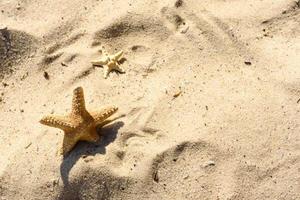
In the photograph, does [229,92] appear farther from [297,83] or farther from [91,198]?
[91,198]

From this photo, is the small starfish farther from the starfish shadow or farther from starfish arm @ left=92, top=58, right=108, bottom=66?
the starfish shadow

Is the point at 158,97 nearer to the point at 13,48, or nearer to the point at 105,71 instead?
the point at 105,71

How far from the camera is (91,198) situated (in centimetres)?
341

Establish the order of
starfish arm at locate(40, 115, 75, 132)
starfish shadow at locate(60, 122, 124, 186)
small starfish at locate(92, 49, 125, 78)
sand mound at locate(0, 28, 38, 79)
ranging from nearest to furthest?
starfish arm at locate(40, 115, 75, 132) → starfish shadow at locate(60, 122, 124, 186) → small starfish at locate(92, 49, 125, 78) → sand mound at locate(0, 28, 38, 79)

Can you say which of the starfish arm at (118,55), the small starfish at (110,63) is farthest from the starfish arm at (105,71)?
the starfish arm at (118,55)

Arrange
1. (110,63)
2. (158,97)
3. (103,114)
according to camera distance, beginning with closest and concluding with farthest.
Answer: (103,114) < (158,97) < (110,63)

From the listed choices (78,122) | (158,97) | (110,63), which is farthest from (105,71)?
(78,122)

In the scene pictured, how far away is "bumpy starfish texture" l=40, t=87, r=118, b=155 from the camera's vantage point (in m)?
3.37

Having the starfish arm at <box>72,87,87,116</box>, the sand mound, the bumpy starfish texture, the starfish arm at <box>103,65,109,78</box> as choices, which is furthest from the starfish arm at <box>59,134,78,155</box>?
the sand mound

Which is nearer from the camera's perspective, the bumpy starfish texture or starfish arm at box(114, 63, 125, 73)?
the bumpy starfish texture

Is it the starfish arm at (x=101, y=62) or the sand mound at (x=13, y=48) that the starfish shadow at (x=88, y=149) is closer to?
the starfish arm at (x=101, y=62)

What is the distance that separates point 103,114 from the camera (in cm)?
345

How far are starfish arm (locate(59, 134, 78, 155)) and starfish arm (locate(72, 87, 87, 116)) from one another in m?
0.18

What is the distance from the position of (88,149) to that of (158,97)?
2.19 ft
